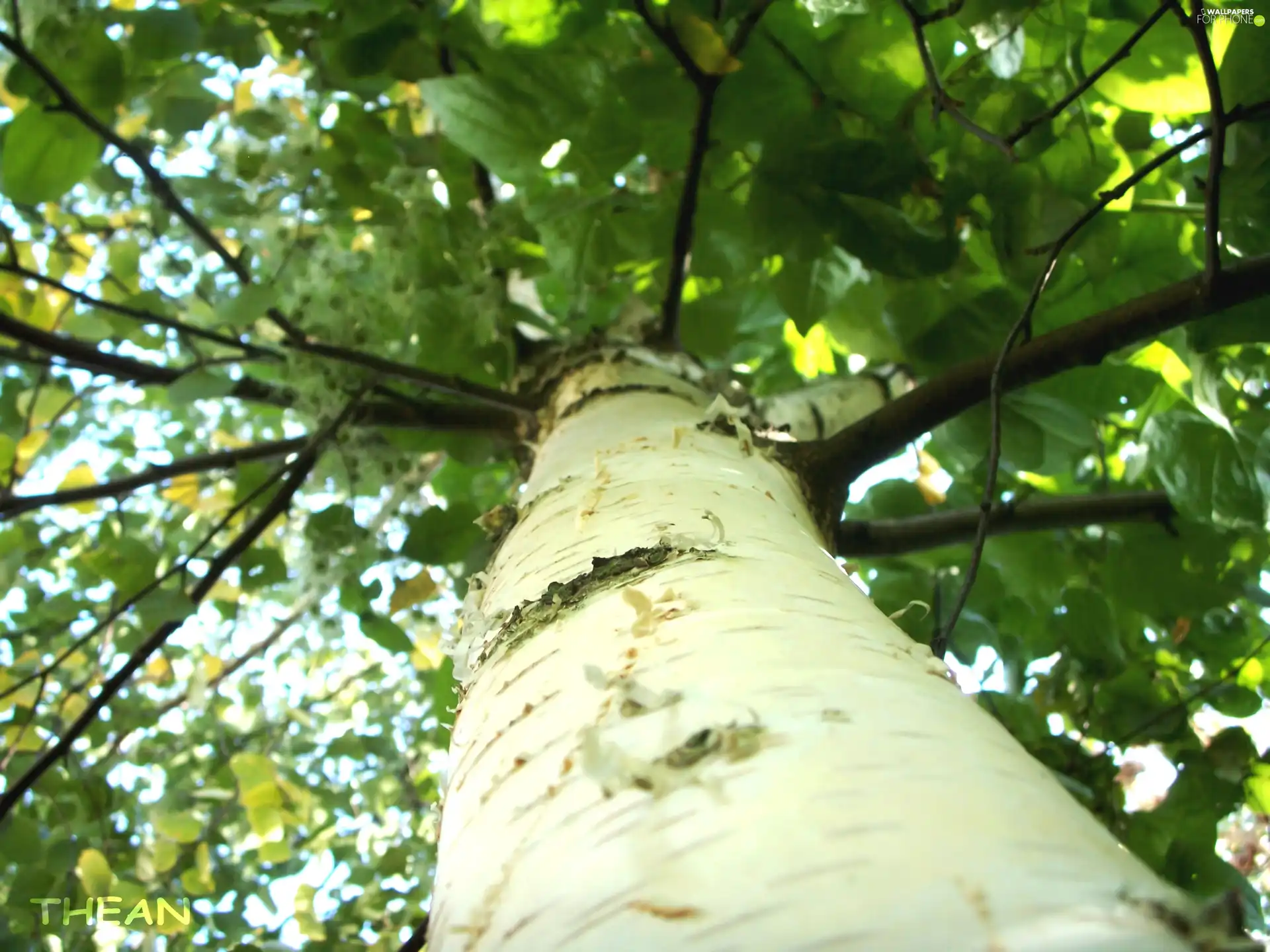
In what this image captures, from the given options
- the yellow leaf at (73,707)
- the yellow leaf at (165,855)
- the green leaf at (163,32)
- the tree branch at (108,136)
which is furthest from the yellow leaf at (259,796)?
the green leaf at (163,32)

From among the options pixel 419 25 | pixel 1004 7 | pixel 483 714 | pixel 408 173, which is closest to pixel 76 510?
pixel 408 173

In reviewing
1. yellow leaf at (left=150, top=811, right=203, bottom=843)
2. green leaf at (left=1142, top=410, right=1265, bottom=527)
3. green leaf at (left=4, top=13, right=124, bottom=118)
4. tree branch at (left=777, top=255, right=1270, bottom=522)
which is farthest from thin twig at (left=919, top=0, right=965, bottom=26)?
yellow leaf at (left=150, top=811, right=203, bottom=843)

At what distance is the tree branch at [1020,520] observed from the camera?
3.64 ft

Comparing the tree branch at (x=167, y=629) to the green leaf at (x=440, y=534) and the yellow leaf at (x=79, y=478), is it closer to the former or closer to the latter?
the green leaf at (x=440, y=534)

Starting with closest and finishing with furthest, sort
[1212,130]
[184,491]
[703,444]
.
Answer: [1212,130] < [703,444] < [184,491]

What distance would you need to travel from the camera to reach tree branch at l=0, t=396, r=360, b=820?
94cm

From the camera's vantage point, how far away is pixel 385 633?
4.07 ft

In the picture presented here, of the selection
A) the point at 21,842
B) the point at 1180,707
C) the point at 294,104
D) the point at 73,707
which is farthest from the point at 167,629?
the point at 1180,707

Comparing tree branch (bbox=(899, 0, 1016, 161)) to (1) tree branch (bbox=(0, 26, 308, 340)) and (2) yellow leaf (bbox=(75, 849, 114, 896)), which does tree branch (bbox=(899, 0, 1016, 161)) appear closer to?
(1) tree branch (bbox=(0, 26, 308, 340))

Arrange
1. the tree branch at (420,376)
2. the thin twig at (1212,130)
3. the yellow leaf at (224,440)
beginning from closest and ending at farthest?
the thin twig at (1212,130), the tree branch at (420,376), the yellow leaf at (224,440)

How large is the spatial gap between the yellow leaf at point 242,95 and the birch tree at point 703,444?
0.51 ft

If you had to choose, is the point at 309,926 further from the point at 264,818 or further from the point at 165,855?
the point at 165,855

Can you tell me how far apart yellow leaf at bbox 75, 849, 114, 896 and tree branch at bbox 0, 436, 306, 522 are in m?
0.56

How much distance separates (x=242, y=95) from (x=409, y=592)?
1263mm
